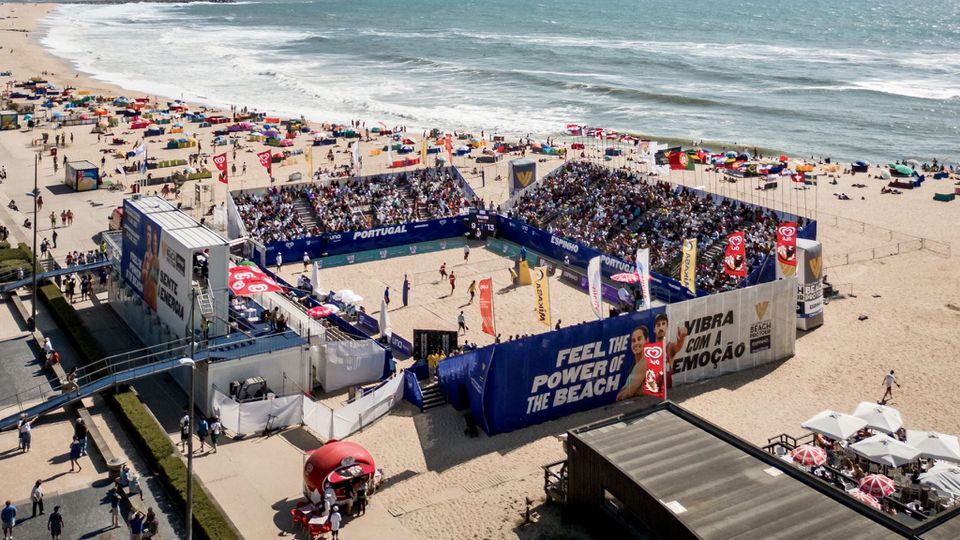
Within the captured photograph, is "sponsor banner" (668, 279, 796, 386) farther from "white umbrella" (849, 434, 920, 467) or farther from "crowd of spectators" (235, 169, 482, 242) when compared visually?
"crowd of spectators" (235, 169, 482, 242)

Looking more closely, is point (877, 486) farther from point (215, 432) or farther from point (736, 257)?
point (215, 432)

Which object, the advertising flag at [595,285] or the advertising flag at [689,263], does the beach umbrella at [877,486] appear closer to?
the advertising flag at [595,285]

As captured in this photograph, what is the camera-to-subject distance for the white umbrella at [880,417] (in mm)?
25594

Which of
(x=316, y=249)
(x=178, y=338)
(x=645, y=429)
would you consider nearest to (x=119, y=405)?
(x=178, y=338)

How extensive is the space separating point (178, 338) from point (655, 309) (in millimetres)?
15022

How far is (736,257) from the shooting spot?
36375 mm

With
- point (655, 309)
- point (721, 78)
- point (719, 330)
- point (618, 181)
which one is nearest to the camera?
point (655, 309)

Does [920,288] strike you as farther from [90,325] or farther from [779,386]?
[90,325]

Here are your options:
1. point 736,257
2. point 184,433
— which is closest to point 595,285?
point 736,257

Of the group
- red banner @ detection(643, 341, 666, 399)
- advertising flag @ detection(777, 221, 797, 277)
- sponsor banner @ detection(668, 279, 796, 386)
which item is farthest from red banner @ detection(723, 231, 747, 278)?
red banner @ detection(643, 341, 666, 399)

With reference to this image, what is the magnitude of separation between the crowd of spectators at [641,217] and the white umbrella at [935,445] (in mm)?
13415

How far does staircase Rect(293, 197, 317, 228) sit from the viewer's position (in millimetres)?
47466

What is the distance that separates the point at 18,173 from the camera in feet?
195

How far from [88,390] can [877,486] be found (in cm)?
2126
